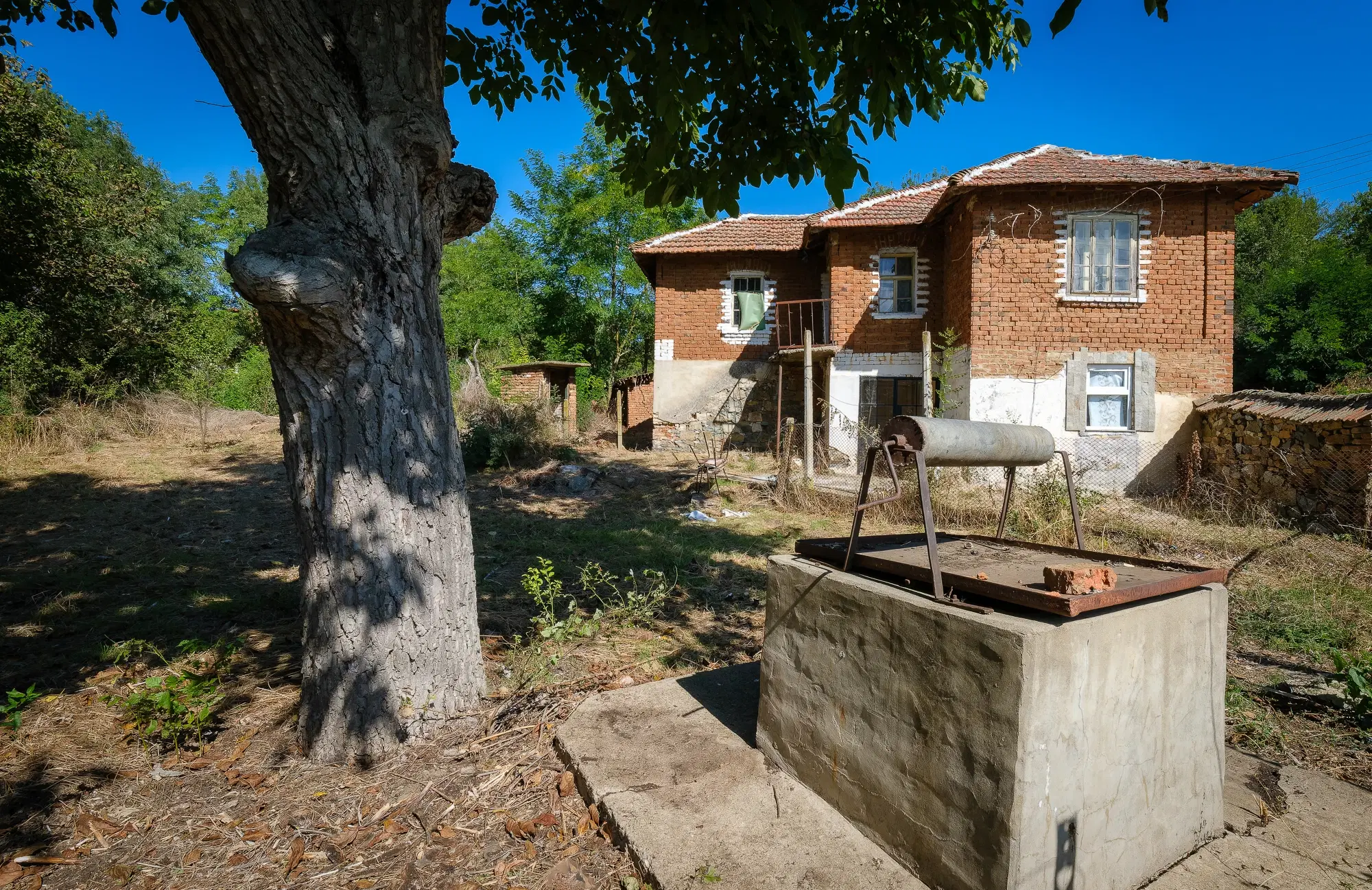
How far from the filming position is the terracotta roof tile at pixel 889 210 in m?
14.1

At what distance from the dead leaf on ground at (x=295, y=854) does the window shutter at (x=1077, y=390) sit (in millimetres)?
12787

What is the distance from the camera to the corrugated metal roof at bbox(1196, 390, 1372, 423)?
8.05 meters

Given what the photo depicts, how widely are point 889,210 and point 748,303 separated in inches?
162

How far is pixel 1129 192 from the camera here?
11.6 meters

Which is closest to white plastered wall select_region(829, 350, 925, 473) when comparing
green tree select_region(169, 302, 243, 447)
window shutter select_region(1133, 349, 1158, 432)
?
window shutter select_region(1133, 349, 1158, 432)

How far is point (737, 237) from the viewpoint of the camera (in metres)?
17.0

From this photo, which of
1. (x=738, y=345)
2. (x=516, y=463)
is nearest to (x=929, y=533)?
(x=516, y=463)

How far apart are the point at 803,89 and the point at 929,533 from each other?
2903mm

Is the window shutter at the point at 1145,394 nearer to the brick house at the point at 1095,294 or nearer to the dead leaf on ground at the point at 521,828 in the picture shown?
the brick house at the point at 1095,294

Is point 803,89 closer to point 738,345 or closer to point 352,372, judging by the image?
point 352,372

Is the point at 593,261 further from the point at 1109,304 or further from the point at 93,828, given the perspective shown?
the point at 93,828

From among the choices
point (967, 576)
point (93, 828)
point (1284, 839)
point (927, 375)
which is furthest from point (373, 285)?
point (927, 375)

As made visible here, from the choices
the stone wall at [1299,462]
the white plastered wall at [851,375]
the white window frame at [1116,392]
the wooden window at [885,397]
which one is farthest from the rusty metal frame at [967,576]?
the wooden window at [885,397]

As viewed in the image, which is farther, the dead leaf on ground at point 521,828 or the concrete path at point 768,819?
the dead leaf on ground at point 521,828
